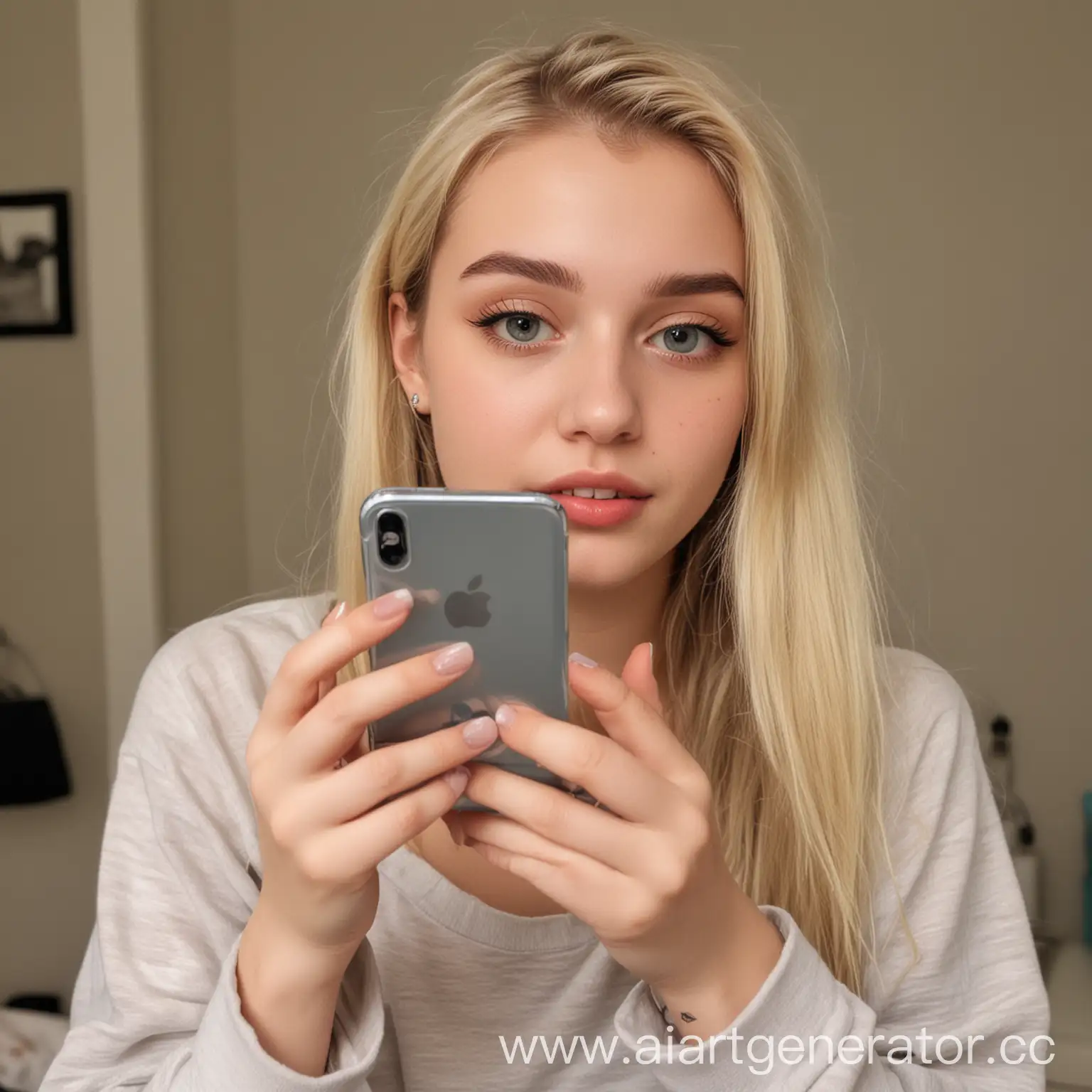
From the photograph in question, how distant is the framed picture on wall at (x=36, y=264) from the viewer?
2.69 m

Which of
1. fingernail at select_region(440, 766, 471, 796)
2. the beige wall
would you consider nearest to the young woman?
fingernail at select_region(440, 766, 471, 796)

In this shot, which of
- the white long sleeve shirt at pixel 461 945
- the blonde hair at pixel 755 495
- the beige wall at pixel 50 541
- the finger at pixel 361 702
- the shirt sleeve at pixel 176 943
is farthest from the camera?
the beige wall at pixel 50 541

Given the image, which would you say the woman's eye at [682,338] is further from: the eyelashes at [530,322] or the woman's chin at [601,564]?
the woman's chin at [601,564]

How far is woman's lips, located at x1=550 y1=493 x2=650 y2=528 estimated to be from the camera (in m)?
0.95

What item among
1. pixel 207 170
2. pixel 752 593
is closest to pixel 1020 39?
pixel 207 170

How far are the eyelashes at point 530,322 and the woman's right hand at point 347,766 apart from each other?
1.19ft

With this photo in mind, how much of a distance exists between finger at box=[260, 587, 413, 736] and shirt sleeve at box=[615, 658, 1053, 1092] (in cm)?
31

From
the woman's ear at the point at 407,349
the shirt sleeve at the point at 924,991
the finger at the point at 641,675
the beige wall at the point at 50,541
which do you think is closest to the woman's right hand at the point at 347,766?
the finger at the point at 641,675

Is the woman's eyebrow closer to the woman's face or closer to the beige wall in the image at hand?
the woman's face

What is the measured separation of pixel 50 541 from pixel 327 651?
2280mm

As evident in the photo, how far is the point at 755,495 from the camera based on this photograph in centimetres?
112

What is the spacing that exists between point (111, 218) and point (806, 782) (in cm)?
200

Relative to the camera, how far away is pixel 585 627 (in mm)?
1104

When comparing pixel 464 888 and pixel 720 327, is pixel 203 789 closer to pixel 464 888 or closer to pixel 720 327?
pixel 464 888
